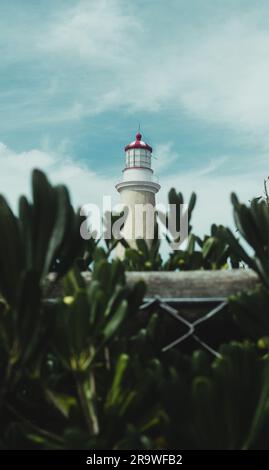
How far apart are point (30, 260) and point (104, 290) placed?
0.16 meters

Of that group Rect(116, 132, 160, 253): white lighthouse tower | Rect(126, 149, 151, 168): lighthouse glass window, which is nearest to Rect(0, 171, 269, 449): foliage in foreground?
Rect(116, 132, 160, 253): white lighthouse tower

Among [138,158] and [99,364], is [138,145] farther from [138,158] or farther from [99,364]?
[99,364]

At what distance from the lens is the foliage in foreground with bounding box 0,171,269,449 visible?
898 mm

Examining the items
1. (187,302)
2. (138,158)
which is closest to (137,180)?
(138,158)

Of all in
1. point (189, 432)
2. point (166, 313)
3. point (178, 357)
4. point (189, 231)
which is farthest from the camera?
point (189, 231)

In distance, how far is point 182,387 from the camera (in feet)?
2.95

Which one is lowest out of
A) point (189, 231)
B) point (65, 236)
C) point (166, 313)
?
point (166, 313)

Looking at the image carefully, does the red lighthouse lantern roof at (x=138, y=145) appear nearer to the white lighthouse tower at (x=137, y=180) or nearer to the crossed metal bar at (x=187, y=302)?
the white lighthouse tower at (x=137, y=180)

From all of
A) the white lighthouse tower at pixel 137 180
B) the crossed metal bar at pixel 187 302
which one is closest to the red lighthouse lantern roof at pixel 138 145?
the white lighthouse tower at pixel 137 180

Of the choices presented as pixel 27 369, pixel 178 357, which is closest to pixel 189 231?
pixel 178 357

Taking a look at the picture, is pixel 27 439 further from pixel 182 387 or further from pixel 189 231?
pixel 189 231
